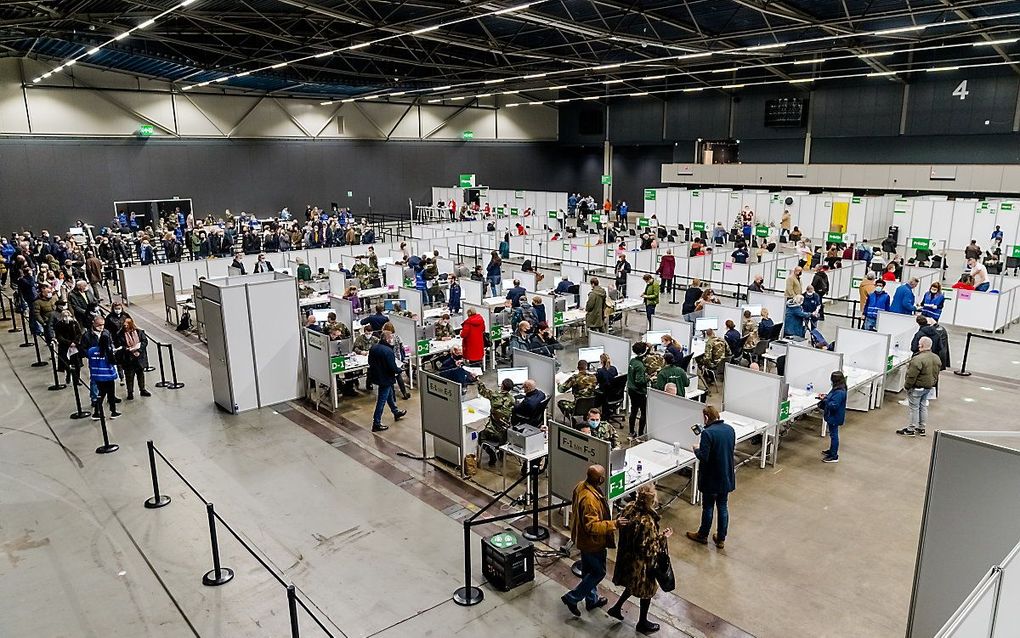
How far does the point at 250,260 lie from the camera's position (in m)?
23.4

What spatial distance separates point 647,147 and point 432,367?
40.3 m

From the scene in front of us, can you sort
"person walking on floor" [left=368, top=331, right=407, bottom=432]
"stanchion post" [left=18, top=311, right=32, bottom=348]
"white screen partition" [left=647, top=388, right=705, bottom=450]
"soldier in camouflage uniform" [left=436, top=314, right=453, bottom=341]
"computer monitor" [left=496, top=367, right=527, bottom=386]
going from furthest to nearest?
1. "stanchion post" [left=18, top=311, right=32, bottom=348]
2. "soldier in camouflage uniform" [left=436, top=314, right=453, bottom=341]
3. "person walking on floor" [left=368, top=331, right=407, bottom=432]
4. "computer monitor" [left=496, top=367, right=527, bottom=386]
5. "white screen partition" [left=647, top=388, right=705, bottom=450]

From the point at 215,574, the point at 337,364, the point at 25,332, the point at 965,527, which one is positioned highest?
the point at 965,527

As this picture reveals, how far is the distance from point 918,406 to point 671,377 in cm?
425

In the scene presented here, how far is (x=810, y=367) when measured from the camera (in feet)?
38.1

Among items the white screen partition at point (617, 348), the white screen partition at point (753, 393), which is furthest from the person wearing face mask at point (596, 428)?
the white screen partition at point (617, 348)

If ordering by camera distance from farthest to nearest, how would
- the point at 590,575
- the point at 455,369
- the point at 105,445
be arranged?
1. the point at 455,369
2. the point at 105,445
3. the point at 590,575

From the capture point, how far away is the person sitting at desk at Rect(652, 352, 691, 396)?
34.5 ft

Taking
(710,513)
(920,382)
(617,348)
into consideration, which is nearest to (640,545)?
(710,513)

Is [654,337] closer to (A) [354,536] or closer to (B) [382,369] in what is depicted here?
(B) [382,369]

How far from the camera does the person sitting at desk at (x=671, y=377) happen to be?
34.5 ft

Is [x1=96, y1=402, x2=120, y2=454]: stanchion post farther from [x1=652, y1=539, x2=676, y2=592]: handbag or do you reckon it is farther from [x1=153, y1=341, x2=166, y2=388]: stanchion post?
[x1=652, y1=539, x2=676, y2=592]: handbag

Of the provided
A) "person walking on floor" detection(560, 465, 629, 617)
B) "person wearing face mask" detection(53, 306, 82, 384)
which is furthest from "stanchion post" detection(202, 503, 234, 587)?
"person wearing face mask" detection(53, 306, 82, 384)

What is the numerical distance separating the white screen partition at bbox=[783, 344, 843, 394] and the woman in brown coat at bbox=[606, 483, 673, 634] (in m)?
6.09
